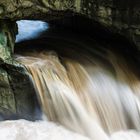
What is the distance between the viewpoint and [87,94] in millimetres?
4883

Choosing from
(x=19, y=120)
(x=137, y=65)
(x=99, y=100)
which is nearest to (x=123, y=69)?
(x=137, y=65)

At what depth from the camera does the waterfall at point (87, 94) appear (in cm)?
465

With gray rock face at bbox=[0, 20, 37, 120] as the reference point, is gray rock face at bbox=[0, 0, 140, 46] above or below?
above

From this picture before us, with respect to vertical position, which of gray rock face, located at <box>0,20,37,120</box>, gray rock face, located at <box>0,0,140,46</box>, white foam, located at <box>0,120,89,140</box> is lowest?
white foam, located at <box>0,120,89,140</box>

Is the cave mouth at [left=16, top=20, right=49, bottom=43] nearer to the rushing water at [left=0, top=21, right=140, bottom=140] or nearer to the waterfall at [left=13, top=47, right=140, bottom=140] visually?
the rushing water at [left=0, top=21, right=140, bottom=140]

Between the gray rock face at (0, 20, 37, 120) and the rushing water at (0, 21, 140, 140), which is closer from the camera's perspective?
the rushing water at (0, 21, 140, 140)

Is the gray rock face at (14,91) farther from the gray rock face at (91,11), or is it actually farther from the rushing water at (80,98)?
the gray rock face at (91,11)

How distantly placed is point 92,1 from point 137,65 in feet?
4.13

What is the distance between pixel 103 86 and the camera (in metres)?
5.08

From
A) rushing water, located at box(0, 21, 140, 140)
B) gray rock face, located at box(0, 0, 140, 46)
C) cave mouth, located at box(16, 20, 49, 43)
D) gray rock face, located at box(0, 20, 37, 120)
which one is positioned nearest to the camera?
rushing water, located at box(0, 21, 140, 140)

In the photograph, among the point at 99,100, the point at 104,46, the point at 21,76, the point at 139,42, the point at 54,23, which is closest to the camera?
the point at 21,76

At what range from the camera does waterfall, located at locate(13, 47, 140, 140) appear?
4652 millimetres

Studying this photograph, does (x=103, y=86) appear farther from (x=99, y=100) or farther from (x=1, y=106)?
(x=1, y=106)

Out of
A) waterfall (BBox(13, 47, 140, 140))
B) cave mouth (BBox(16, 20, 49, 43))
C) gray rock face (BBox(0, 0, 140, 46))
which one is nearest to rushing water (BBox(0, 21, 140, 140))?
waterfall (BBox(13, 47, 140, 140))
